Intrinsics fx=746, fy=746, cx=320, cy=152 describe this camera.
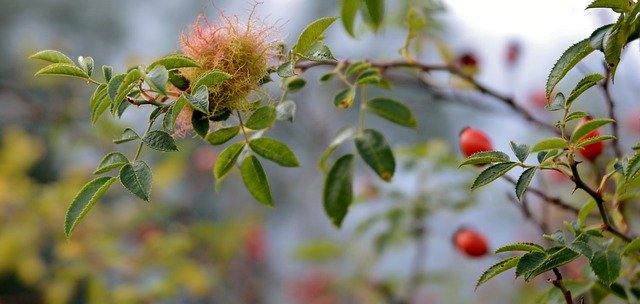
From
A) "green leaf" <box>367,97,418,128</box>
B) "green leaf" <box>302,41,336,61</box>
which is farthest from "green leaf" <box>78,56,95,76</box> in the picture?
"green leaf" <box>367,97,418,128</box>

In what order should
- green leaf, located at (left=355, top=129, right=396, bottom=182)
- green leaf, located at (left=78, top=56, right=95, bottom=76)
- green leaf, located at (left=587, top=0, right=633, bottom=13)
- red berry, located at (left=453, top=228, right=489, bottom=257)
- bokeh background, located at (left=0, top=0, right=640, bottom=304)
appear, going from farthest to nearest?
bokeh background, located at (left=0, top=0, right=640, bottom=304)
red berry, located at (left=453, top=228, right=489, bottom=257)
green leaf, located at (left=355, top=129, right=396, bottom=182)
green leaf, located at (left=78, top=56, right=95, bottom=76)
green leaf, located at (left=587, top=0, right=633, bottom=13)

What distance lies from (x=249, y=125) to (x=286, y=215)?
3.19 metres

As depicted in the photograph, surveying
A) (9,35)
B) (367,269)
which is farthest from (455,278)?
(9,35)

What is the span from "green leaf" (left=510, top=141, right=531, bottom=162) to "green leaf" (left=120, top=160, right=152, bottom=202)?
1.09 feet

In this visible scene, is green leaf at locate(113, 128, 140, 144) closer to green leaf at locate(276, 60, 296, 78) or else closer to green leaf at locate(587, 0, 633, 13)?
green leaf at locate(276, 60, 296, 78)

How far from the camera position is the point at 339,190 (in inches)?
33.8

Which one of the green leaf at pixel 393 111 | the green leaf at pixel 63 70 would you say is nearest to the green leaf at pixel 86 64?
the green leaf at pixel 63 70

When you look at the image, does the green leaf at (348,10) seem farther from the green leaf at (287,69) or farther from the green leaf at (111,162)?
the green leaf at (111,162)

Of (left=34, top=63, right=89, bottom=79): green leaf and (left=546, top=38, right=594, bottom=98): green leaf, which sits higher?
(left=34, top=63, right=89, bottom=79): green leaf

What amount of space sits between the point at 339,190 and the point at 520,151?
0.25 m

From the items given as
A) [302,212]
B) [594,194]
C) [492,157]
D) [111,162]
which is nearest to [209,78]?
[111,162]

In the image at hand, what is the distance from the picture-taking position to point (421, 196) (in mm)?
1576

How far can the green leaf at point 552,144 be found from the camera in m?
0.66

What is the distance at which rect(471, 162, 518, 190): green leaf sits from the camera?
0.65m
